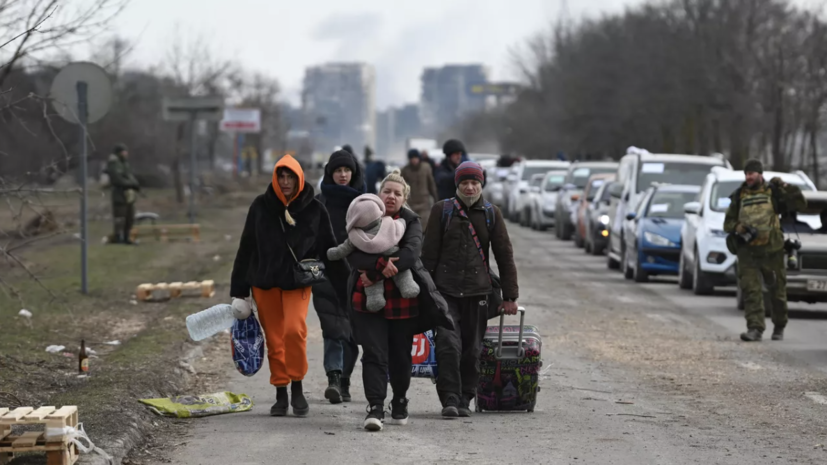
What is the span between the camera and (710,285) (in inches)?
787

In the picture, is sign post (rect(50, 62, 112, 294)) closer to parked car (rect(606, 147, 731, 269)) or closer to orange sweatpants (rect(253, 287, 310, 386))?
orange sweatpants (rect(253, 287, 310, 386))

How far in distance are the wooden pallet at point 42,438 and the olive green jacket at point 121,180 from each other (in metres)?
20.4

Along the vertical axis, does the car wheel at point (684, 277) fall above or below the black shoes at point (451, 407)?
below

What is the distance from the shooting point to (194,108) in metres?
29.8

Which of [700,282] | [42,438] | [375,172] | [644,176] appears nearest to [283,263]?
[42,438]

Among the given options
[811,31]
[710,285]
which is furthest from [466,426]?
[811,31]

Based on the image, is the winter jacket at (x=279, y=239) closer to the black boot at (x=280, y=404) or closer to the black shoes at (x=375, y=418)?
the black boot at (x=280, y=404)

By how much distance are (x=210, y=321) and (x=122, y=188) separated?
1875cm

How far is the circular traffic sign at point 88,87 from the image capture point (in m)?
16.9

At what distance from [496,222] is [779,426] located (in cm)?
218

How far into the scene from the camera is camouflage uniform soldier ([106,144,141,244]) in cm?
2759

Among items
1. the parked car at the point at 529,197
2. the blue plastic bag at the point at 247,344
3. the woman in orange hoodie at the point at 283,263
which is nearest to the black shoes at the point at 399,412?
the woman in orange hoodie at the point at 283,263

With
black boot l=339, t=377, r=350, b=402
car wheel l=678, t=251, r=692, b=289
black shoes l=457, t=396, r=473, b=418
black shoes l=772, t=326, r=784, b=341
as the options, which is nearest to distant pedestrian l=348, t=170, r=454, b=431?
black shoes l=457, t=396, r=473, b=418

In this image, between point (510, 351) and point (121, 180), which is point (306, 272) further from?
point (121, 180)
